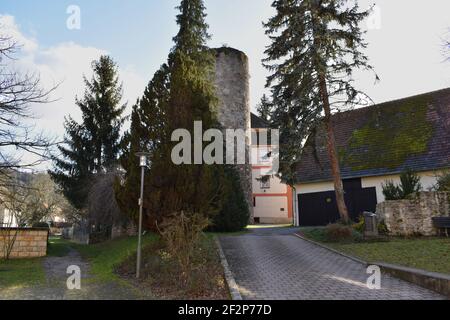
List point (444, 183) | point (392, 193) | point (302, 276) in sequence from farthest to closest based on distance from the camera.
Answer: point (392, 193)
point (444, 183)
point (302, 276)

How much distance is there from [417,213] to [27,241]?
1737cm

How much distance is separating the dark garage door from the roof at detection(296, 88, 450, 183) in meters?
1.00

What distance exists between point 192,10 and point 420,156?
1520 cm

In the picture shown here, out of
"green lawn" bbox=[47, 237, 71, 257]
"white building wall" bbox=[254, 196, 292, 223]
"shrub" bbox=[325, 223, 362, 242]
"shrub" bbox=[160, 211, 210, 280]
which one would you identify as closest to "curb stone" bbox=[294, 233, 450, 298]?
"shrub" bbox=[325, 223, 362, 242]

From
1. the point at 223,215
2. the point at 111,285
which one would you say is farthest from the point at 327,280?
the point at 223,215

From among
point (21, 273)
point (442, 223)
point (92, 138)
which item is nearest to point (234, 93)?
point (92, 138)

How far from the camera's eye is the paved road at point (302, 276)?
302 inches

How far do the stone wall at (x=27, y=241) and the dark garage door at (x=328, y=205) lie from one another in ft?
48.5

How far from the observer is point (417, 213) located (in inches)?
567

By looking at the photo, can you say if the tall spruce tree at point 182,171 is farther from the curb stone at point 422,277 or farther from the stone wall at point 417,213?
the stone wall at point 417,213

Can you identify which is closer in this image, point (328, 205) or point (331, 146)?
point (331, 146)

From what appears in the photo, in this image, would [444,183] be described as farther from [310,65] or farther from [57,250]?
[57,250]

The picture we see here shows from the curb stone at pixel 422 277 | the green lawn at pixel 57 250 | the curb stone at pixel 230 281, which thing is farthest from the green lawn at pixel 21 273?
the curb stone at pixel 422 277

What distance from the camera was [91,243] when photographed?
24078 mm
